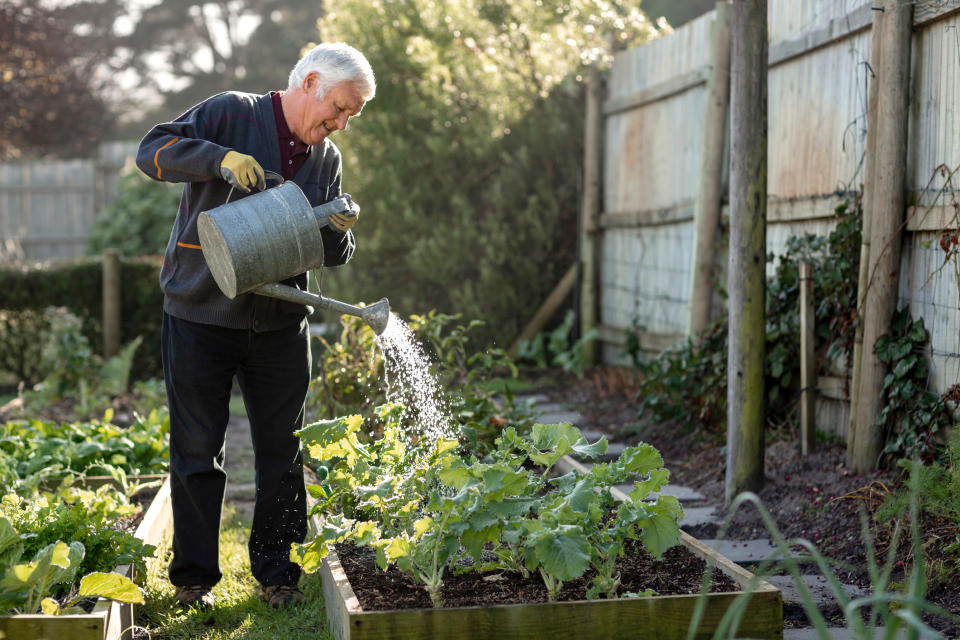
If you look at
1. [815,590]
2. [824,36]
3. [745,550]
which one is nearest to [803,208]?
[824,36]

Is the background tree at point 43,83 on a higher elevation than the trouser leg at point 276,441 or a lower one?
higher

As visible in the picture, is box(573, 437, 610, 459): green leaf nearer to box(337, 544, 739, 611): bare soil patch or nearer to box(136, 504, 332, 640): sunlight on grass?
box(337, 544, 739, 611): bare soil patch

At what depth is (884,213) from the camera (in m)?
3.46

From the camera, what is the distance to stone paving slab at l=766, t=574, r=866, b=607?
263 centimetres

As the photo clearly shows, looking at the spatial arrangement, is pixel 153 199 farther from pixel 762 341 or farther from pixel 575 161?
pixel 762 341

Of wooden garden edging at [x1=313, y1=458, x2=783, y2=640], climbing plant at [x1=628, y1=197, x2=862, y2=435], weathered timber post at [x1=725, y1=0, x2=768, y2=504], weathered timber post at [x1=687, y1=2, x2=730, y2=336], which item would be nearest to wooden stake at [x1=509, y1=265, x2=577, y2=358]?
weathered timber post at [x1=687, y1=2, x2=730, y2=336]

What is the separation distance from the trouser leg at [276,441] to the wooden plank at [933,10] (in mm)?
2292

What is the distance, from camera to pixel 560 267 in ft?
25.5

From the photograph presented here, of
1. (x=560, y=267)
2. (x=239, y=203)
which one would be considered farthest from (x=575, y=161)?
(x=239, y=203)

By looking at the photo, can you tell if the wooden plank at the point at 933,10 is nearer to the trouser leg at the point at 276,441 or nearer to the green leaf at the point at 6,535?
the trouser leg at the point at 276,441

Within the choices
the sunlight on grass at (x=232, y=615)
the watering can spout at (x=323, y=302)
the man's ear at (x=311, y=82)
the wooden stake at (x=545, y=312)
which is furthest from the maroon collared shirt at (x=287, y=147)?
the wooden stake at (x=545, y=312)

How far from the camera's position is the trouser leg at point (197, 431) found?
2717 mm

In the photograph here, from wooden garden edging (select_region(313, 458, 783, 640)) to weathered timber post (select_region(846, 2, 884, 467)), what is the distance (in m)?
1.63

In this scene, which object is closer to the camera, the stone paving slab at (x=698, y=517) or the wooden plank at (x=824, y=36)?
the stone paving slab at (x=698, y=517)
